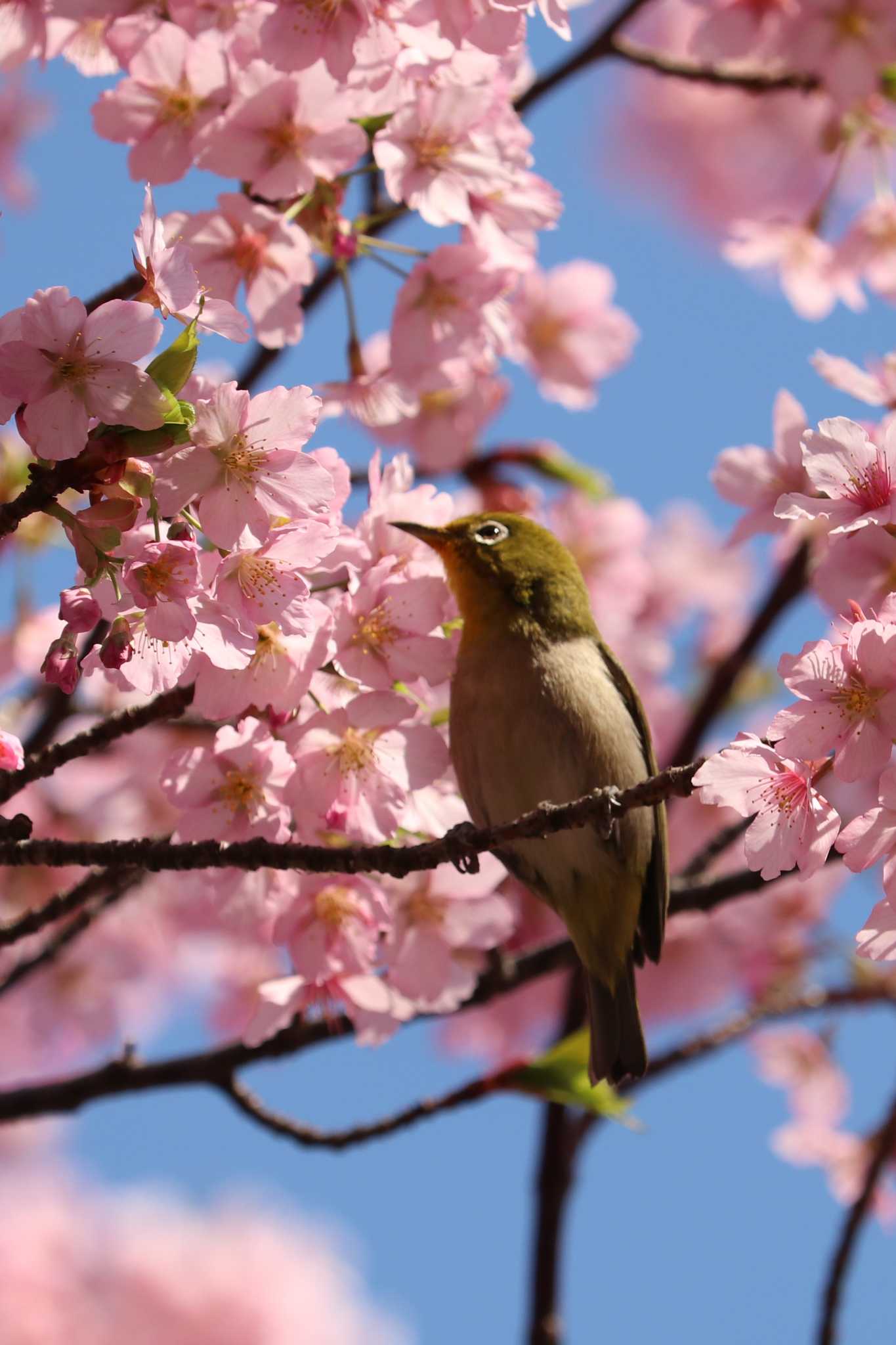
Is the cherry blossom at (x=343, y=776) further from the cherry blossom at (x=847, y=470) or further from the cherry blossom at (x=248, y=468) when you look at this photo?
the cherry blossom at (x=847, y=470)

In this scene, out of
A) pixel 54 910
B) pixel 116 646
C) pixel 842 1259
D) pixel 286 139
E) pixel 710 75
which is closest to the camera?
pixel 116 646

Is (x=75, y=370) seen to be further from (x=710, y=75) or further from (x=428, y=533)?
(x=710, y=75)

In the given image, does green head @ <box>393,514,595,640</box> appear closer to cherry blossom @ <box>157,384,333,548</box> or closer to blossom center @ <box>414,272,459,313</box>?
blossom center @ <box>414,272,459,313</box>

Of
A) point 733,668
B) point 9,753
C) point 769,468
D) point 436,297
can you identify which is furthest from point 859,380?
point 733,668

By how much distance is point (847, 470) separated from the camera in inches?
81.0

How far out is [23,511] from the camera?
1.90 metres

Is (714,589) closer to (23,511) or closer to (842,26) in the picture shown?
(842,26)

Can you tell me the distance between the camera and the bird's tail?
323 centimetres

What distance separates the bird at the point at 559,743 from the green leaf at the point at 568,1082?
5cm

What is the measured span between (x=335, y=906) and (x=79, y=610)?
0.93m

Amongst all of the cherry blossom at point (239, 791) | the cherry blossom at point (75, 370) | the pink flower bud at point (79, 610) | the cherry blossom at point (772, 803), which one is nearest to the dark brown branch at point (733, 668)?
the cherry blossom at point (239, 791)

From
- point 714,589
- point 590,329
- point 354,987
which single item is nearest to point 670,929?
point 714,589

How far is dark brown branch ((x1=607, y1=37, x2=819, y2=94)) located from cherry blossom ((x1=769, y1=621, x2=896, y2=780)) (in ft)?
8.44

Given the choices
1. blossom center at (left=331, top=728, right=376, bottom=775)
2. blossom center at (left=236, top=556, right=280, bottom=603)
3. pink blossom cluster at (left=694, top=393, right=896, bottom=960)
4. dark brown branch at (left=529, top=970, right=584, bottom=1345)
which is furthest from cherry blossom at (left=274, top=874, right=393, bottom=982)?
dark brown branch at (left=529, top=970, right=584, bottom=1345)
